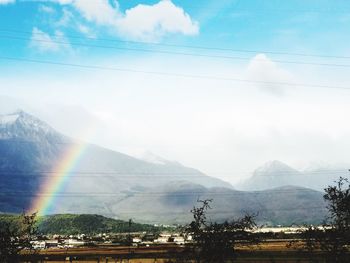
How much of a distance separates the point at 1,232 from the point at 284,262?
176 feet

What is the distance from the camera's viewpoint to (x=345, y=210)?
27438mm

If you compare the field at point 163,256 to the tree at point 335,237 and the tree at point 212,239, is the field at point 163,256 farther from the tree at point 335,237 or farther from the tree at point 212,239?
the tree at point 335,237

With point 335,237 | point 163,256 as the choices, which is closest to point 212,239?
point 335,237

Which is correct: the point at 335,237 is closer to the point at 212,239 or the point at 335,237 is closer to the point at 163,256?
the point at 212,239

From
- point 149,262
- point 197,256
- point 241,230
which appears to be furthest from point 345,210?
point 149,262

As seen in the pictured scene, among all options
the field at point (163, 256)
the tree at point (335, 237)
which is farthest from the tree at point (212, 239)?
the field at point (163, 256)

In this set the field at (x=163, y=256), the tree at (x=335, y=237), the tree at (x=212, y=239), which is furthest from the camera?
the field at (x=163, y=256)

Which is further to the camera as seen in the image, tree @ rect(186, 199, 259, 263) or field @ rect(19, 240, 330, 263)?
field @ rect(19, 240, 330, 263)

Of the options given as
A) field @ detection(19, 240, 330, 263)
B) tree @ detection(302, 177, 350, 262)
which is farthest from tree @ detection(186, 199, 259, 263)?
field @ detection(19, 240, 330, 263)

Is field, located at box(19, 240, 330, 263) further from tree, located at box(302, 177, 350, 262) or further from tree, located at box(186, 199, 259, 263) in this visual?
tree, located at box(302, 177, 350, 262)

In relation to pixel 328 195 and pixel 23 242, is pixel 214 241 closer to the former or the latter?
pixel 328 195

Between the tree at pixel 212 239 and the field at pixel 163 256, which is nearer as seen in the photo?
the tree at pixel 212 239

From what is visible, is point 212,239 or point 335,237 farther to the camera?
point 212,239

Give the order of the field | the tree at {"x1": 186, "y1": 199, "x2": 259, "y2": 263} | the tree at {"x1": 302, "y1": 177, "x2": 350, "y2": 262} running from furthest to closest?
1. the field
2. the tree at {"x1": 186, "y1": 199, "x2": 259, "y2": 263}
3. the tree at {"x1": 302, "y1": 177, "x2": 350, "y2": 262}
